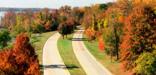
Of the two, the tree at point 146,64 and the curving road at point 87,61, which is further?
the curving road at point 87,61

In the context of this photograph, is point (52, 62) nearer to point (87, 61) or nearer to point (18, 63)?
point (87, 61)

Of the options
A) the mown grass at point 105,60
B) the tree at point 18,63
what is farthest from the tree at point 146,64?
the tree at point 18,63

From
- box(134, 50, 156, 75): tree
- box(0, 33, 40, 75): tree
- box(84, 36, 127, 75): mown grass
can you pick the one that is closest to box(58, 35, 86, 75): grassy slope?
box(84, 36, 127, 75): mown grass

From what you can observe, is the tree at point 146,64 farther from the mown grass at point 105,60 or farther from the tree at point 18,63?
the tree at point 18,63

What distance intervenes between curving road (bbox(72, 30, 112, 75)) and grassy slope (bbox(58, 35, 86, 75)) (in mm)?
1022

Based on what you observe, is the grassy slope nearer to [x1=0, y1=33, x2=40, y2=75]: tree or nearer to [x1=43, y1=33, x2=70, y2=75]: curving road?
[x1=43, y1=33, x2=70, y2=75]: curving road

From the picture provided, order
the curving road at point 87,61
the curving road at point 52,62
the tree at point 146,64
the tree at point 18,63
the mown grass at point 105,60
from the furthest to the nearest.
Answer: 1. the curving road at point 52,62
2. the curving road at point 87,61
3. the mown grass at point 105,60
4. the tree at point 146,64
5. the tree at point 18,63

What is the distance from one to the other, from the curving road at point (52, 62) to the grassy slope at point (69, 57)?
1.07m

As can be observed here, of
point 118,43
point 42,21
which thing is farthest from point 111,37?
point 42,21

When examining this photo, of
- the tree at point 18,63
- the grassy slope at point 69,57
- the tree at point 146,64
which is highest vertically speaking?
the tree at point 18,63

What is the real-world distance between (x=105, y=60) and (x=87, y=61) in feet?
11.2

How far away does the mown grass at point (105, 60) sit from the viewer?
70125 millimetres

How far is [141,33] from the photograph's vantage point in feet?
212

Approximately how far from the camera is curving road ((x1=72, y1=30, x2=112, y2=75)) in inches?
2797
